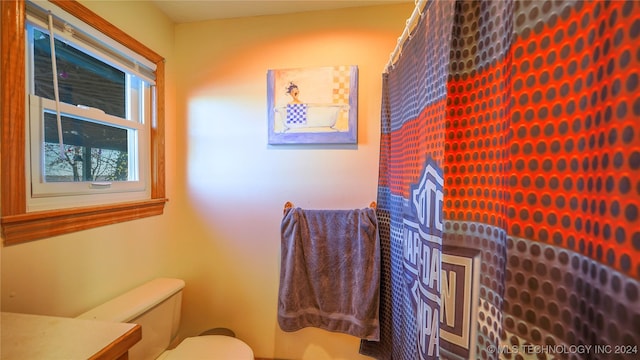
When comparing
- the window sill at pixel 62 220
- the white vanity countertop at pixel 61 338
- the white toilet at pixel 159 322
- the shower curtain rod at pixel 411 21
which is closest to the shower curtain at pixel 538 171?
the shower curtain rod at pixel 411 21

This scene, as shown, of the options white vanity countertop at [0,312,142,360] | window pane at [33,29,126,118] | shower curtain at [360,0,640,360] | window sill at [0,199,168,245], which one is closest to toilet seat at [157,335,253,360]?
white vanity countertop at [0,312,142,360]

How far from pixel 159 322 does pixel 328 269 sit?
828mm

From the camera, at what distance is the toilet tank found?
0.87m

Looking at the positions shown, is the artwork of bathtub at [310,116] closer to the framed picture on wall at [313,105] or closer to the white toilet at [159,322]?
the framed picture on wall at [313,105]

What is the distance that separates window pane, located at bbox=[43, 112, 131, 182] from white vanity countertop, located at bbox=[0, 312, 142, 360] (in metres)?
0.49

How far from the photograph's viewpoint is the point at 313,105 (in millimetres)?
1228

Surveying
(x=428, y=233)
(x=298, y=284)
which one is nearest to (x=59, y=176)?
(x=298, y=284)

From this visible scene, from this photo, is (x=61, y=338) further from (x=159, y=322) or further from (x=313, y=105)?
(x=313, y=105)

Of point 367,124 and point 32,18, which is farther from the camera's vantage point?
point 367,124

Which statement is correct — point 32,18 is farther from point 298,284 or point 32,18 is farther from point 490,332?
point 490,332

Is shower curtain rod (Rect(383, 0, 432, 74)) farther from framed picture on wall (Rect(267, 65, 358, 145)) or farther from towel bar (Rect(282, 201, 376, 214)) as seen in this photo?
towel bar (Rect(282, 201, 376, 214))

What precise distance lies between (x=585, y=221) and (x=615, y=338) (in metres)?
0.15

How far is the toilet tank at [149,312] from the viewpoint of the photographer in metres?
0.87

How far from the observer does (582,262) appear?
324mm
